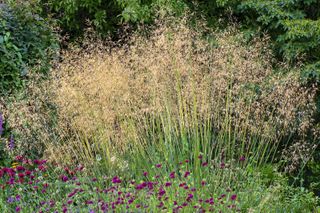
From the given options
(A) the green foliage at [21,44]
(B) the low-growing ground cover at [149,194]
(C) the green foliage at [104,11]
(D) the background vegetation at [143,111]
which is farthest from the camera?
(C) the green foliage at [104,11]

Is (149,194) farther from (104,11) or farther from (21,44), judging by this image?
(104,11)

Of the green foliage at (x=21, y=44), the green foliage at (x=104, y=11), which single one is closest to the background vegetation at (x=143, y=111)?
the green foliage at (x=21, y=44)

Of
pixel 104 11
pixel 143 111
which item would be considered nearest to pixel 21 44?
pixel 143 111

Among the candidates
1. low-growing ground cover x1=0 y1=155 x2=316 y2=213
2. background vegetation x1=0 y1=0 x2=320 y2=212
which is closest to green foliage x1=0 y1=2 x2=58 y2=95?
background vegetation x1=0 y1=0 x2=320 y2=212

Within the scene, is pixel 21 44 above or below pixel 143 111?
above

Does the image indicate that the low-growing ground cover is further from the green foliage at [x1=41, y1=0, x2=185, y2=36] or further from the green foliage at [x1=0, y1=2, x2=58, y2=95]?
the green foliage at [x1=41, y1=0, x2=185, y2=36]

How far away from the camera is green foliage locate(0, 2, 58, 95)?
528 cm

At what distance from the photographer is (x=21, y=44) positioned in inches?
217

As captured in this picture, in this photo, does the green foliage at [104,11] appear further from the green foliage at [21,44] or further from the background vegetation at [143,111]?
the background vegetation at [143,111]

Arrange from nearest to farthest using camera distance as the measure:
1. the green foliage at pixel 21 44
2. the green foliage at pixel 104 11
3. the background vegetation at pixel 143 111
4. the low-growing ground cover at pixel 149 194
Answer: the low-growing ground cover at pixel 149 194, the background vegetation at pixel 143 111, the green foliage at pixel 21 44, the green foliage at pixel 104 11

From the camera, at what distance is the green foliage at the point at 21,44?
208 inches

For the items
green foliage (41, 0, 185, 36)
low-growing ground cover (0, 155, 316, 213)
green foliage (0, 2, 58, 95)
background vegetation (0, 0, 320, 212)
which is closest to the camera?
low-growing ground cover (0, 155, 316, 213)

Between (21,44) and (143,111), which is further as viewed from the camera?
(21,44)

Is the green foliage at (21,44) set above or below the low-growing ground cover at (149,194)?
above
